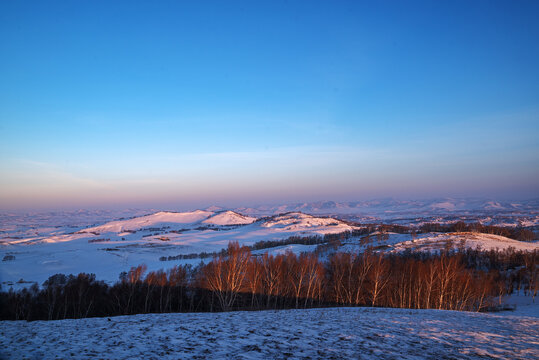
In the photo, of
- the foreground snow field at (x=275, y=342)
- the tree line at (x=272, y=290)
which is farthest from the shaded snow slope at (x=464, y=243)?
A: the foreground snow field at (x=275, y=342)

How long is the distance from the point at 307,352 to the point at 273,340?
5.09 feet

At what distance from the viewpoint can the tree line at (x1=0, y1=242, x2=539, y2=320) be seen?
94.7 feet

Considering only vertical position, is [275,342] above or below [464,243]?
above

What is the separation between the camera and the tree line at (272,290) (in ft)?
94.7

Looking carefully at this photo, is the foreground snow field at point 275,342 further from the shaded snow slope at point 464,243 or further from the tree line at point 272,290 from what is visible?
the shaded snow slope at point 464,243

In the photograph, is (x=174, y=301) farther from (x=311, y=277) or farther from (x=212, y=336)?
(x=212, y=336)

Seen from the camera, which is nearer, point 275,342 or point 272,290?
point 275,342

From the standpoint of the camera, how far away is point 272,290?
1294 inches

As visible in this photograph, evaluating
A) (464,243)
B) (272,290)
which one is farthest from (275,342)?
(464,243)

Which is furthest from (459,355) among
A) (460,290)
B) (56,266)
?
(56,266)

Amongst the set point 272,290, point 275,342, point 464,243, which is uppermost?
point 275,342

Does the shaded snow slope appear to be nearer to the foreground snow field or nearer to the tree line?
the tree line

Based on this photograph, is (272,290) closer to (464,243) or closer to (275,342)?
(275,342)

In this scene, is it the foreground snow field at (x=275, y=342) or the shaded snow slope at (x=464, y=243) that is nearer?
the foreground snow field at (x=275, y=342)
